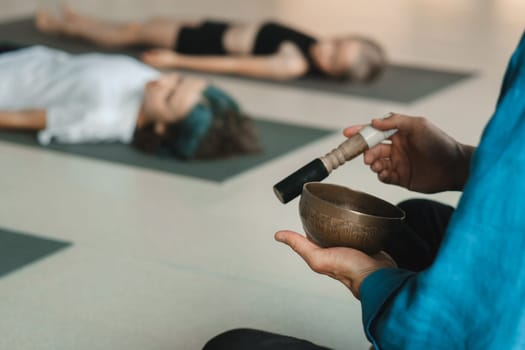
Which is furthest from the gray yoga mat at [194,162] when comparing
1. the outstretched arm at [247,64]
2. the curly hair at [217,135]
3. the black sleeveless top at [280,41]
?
the black sleeveless top at [280,41]

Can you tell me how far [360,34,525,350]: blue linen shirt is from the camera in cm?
96

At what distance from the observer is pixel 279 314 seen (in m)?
2.13

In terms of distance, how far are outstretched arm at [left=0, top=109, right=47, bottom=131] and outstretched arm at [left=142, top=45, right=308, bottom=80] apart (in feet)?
3.88

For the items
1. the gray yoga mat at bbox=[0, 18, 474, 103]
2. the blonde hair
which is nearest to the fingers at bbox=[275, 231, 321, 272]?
the gray yoga mat at bbox=[0, 18, 474, 103]

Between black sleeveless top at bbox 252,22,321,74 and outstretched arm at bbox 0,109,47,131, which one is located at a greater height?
black sleeveless top at bbox 252,22,321,74

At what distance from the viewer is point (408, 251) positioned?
5.01 feet

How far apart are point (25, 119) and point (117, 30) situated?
1.72 metres

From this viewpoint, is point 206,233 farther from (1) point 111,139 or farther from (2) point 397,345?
(2) point 397,345

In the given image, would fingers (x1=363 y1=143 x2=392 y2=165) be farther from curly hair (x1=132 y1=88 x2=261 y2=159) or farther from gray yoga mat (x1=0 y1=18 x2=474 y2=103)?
gray yoga mat (x1=0 y1=18 x2=474 y2=103)

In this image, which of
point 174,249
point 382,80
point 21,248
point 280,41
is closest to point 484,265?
point 174,249

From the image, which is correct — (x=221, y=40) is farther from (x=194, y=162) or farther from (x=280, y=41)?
(x=194, y=162)

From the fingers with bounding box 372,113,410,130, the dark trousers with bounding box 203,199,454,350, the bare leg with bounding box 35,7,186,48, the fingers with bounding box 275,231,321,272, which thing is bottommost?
the bare leg with bounding box 35,7,186,48

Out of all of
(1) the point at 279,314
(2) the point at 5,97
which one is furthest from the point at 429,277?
(2) the point at 5,97

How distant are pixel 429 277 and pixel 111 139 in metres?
2.57
